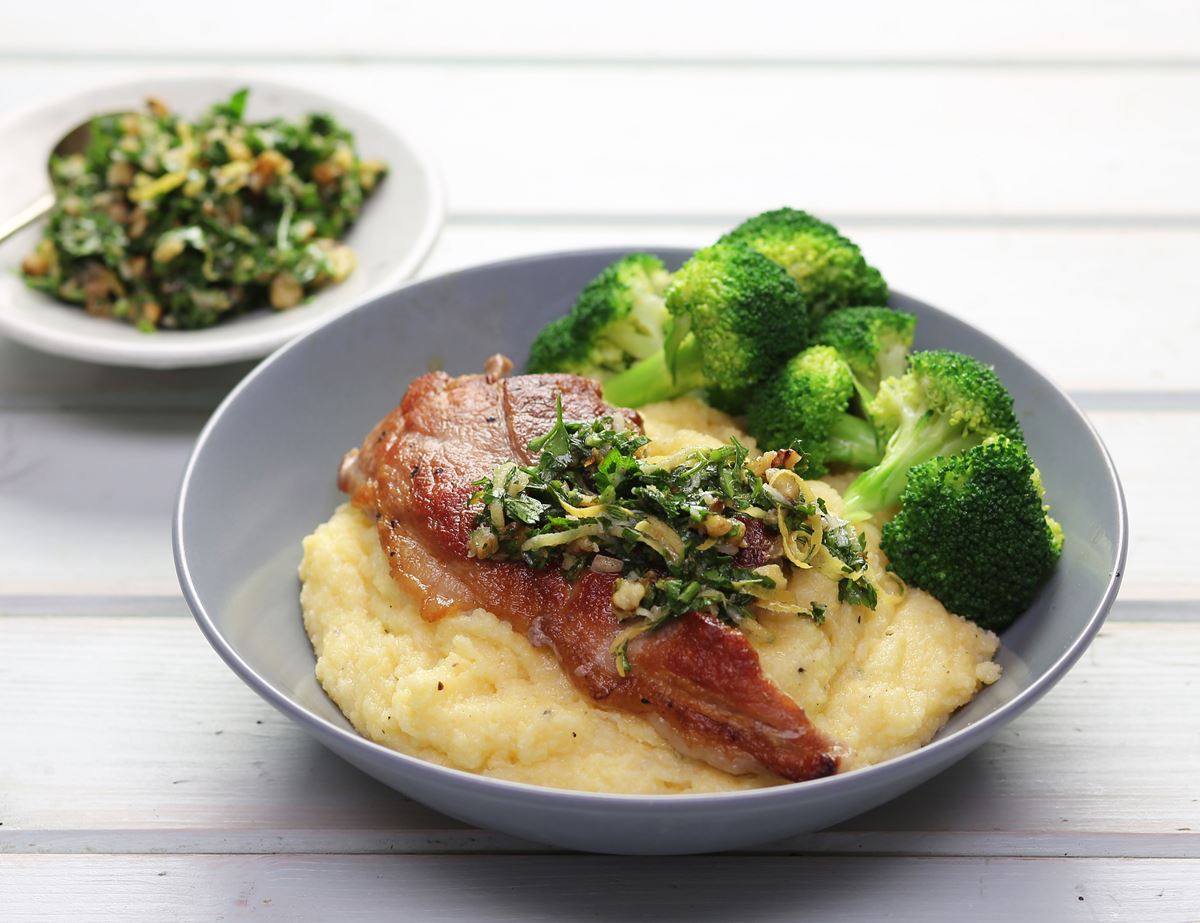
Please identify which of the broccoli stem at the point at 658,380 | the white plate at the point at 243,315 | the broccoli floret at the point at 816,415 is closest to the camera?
the broccoli floret at the point at 816,415

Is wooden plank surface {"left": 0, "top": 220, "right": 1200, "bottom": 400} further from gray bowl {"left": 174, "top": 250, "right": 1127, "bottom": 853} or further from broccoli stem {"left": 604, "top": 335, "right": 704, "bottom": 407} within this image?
gray bowl {"left": 174, "top": 250, "right": 1127, "bottom": 853}

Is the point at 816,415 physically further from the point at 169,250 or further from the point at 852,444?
the point at 169,250

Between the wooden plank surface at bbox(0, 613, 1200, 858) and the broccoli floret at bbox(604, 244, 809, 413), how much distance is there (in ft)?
4.51

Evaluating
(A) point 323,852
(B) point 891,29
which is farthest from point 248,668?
(B) point 891,29

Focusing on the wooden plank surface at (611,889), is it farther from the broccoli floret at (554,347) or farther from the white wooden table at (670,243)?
the broccoli floret at (554,347)

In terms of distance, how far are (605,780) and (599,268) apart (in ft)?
7.08

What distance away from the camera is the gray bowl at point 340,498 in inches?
115

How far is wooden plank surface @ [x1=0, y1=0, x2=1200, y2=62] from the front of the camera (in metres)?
7.58

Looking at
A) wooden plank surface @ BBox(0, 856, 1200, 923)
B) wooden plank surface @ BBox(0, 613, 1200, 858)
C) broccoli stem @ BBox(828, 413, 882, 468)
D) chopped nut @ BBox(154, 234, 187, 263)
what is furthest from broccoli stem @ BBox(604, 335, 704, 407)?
chopped nut @ BBox(154, 234, 187, 263)

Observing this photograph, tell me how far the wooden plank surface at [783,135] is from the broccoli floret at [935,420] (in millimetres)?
2572

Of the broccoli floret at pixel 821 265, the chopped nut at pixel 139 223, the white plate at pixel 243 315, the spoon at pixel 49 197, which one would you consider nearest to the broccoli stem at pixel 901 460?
the broccoli floret at pixel 821 265

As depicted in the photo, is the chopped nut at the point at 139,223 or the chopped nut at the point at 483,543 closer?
the chopped nut at the point at 483,543

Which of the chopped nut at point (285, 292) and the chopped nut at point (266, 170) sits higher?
the chopped nut at point (266, 170)

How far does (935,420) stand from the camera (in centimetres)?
392
